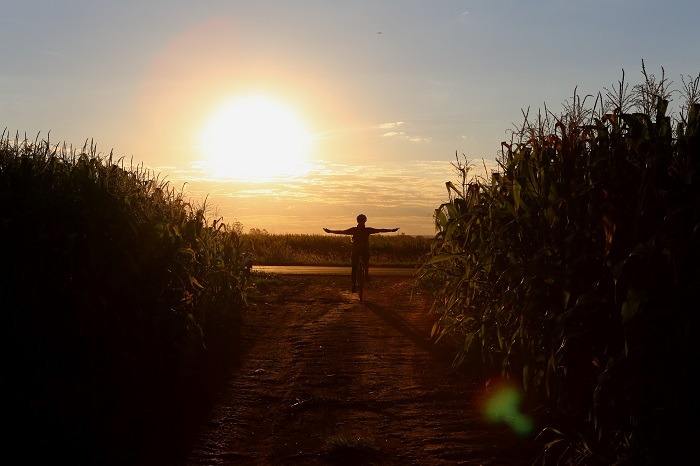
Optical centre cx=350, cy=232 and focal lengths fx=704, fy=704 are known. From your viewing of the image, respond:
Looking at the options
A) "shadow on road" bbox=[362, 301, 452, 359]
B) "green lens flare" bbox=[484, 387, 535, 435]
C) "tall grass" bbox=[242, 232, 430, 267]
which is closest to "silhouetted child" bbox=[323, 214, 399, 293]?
"shadow on road" bbox=[362, 301, 452, 359]

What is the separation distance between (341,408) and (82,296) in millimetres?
3213

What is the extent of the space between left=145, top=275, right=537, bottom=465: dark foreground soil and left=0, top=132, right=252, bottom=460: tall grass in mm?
792

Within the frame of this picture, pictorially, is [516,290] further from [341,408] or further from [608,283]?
→ [341,408]

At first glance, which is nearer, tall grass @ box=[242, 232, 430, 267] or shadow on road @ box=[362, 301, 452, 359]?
shadow on road @ box=[362, 301, 452, 359]

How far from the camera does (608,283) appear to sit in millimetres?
6379

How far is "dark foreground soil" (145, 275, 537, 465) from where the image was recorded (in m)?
6.93

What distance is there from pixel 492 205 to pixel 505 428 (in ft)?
9.34

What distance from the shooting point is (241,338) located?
42.0ft

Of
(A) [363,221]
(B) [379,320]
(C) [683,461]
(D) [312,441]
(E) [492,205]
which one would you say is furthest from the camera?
(A) [363,221]

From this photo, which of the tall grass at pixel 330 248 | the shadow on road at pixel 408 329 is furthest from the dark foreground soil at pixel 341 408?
the tall grass at pixel 330 248

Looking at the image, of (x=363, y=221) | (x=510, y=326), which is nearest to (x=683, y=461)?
(x=510, y=326)

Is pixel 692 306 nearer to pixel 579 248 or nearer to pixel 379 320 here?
pixel 579 248

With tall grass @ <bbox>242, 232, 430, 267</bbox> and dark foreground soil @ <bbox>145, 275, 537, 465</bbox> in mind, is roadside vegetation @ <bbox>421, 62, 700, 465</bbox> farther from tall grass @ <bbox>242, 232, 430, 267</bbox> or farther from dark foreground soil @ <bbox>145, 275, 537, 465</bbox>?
tall grass @ <bbox>242, 232, 430, 267</bbox>

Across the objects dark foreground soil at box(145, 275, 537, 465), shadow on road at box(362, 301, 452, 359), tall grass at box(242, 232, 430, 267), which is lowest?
dark foreground soil at box(145, 275, 537, 465)
